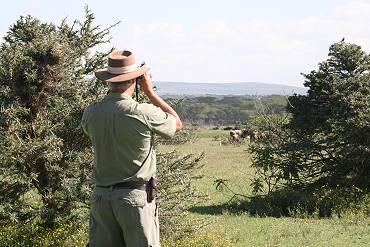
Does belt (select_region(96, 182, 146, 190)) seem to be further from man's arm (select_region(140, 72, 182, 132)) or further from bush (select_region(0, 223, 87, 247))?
bush (select_region(0, 223, 87, 247))

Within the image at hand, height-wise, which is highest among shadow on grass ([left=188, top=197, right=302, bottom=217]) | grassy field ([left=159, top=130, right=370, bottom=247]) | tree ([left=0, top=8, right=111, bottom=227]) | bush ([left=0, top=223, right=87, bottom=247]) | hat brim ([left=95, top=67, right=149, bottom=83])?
hat brim ([left=95, top=67, right=149, bottom=83])

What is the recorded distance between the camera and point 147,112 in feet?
16.0

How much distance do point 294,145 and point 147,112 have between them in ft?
38.9

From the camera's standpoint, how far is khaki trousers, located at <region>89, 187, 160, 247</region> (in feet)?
15.5

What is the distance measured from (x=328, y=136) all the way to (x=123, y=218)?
12259 mm

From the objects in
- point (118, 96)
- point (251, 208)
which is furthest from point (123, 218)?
point (251, 208)

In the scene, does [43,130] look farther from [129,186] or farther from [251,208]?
[251,208]

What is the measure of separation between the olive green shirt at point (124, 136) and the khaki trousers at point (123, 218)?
0.13 metres

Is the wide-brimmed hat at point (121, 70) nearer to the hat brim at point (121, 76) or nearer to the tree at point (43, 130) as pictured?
the hat brim at point (121, 76)

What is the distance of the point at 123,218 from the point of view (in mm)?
4738

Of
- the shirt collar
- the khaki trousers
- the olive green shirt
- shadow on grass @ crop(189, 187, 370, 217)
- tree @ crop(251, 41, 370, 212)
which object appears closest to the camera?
the khaki trousers

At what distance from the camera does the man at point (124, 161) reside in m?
4.76

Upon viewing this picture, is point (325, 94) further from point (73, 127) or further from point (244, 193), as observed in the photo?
point (73, 127)

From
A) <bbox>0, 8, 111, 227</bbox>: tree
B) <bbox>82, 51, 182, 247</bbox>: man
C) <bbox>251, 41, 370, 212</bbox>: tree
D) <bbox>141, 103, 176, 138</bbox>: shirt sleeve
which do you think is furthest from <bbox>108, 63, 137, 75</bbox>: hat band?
<bbox>251, 41, 370, 212</bbox>: tree
